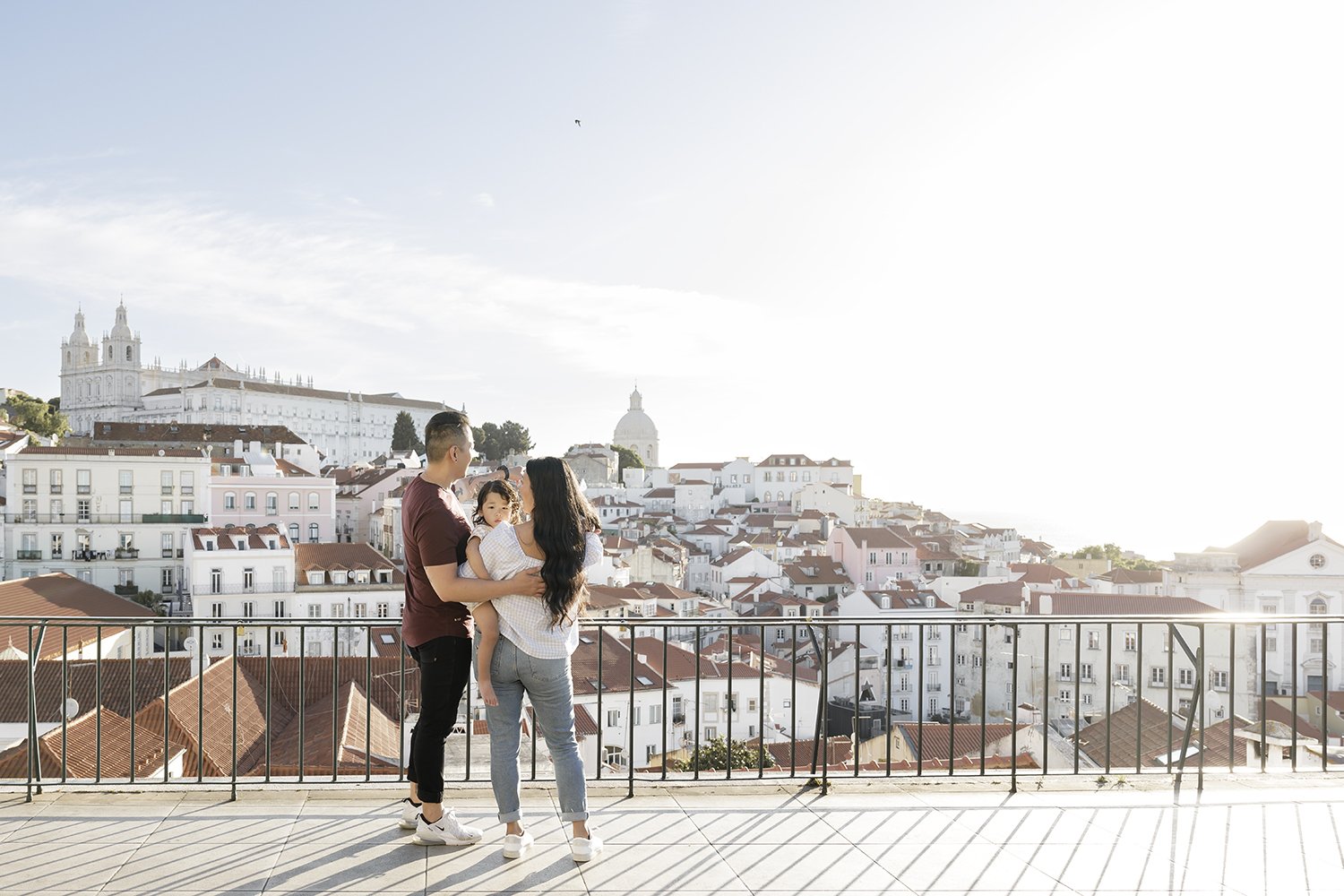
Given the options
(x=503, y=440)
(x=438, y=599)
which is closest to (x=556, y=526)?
(x=438, y=599)

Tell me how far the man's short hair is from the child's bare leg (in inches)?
26.8

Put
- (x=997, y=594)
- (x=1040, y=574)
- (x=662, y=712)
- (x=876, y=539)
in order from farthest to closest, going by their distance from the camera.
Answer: (x=876, y=539), (x=1040, y=574), (x=997, y=594), (x=662, y=712)

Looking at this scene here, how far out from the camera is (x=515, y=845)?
4320 mm

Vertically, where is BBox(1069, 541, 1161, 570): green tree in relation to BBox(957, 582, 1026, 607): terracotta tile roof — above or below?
→ below

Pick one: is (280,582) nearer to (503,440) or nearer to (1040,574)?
(1040,574)

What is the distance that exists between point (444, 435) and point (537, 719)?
129 cm

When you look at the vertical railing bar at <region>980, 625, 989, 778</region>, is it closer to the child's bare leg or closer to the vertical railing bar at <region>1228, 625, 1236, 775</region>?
the vertical railing bar at <region>1228, 625, 1236, 775</region>

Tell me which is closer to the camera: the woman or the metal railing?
the woman

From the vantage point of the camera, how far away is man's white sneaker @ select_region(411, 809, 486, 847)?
4449 millimetres

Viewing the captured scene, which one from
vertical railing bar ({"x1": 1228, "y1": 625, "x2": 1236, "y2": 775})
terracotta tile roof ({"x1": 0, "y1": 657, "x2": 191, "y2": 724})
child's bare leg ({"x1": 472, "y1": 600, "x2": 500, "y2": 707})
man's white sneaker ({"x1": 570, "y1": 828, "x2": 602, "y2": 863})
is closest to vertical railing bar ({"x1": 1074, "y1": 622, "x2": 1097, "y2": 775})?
vertical railing bar ({"x1": 1228, "y1": 625, "x2": 1236, "y2": 775})

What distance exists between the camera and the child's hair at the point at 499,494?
15.0 ft

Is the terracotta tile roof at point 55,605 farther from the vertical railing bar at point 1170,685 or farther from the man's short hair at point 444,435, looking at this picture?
the vertical railing bar at point 1170,685

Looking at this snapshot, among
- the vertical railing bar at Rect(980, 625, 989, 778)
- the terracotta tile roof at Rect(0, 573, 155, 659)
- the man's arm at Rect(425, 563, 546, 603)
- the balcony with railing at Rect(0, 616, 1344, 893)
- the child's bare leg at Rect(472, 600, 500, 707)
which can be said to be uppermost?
the man's arm at Rect(425, 563, 546, 603)

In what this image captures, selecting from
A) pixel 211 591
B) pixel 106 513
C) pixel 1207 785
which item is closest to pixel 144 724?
pixel 1207 785
